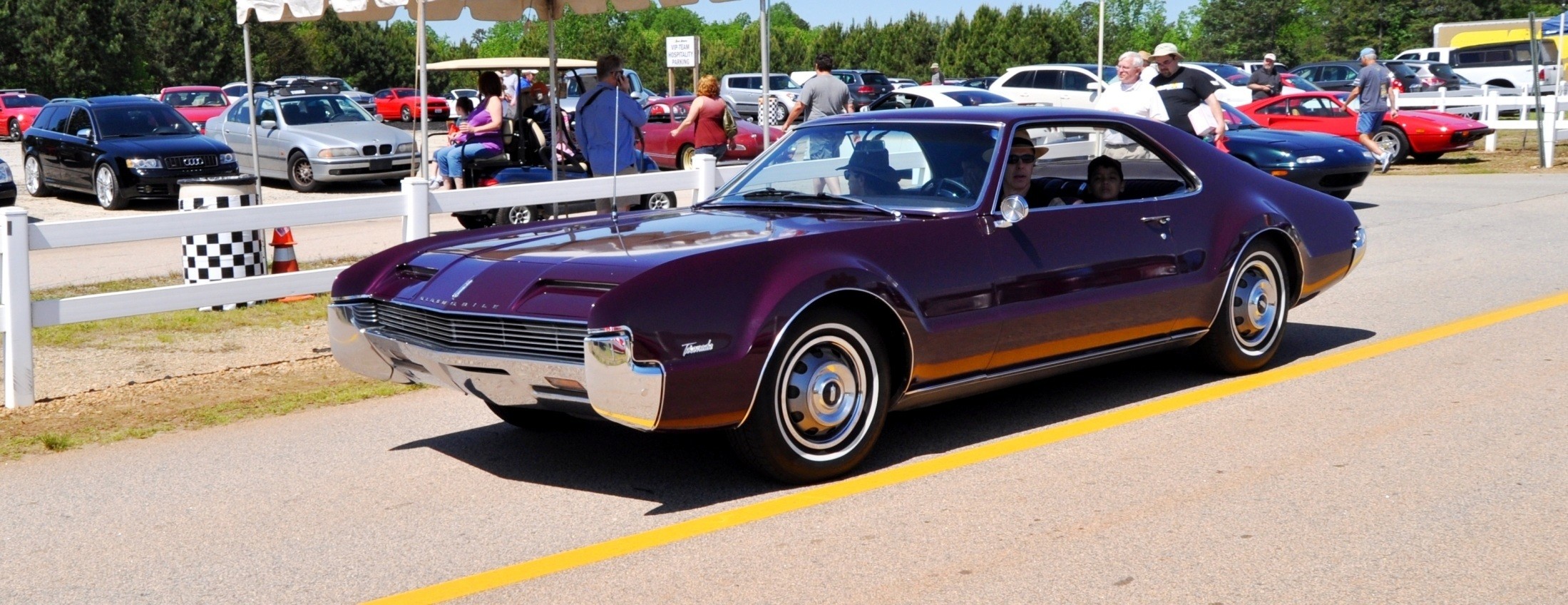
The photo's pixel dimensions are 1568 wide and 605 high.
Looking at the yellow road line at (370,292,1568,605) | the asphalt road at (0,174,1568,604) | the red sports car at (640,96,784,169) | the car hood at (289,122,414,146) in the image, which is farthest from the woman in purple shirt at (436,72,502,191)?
the yellow road line at (370,292,1568,605)

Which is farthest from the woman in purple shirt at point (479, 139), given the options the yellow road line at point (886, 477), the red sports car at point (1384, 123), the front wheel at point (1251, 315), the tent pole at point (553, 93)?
the red sports car at point (1384, 123)

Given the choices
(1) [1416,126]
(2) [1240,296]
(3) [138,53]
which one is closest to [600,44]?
(3) [138,53]

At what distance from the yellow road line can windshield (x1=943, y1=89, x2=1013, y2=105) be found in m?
21.1

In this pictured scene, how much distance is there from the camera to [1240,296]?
6973mm

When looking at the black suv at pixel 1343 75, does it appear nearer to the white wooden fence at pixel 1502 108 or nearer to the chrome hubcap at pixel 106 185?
the white wooden fence at pixel 1502 108

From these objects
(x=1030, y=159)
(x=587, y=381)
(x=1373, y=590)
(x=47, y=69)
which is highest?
(x=47, y=69)

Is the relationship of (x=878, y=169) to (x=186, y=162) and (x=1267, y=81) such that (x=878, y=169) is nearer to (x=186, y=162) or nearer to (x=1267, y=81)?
(x=186, y=162)

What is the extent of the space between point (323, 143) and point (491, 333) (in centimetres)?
1764

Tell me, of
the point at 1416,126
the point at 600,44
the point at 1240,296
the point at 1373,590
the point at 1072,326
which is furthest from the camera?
the point at 600,44

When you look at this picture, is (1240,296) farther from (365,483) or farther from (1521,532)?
(365,483)

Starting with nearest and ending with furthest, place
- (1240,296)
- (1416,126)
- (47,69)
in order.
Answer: (1240,296) < (1416,126) < (47,69)

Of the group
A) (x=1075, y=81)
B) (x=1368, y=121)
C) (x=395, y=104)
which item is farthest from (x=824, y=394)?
(x=395, y=104)

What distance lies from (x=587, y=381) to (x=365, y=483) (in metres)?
1.27

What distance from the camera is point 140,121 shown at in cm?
2041
